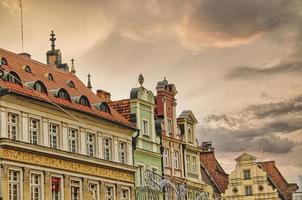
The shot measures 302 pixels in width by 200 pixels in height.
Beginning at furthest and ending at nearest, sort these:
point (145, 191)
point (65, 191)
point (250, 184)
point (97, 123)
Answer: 1. point (250, 184)
2. point (145, 191)
3. point (97, 123)
4. point (65, 191)

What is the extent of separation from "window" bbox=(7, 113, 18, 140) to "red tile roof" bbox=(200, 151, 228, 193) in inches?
1488

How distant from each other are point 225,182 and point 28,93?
132 ft

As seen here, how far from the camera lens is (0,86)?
4281 cm

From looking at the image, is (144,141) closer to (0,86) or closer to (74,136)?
(74,136)

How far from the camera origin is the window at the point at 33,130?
4472cm

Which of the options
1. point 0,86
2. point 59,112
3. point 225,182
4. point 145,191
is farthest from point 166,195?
point 225,182

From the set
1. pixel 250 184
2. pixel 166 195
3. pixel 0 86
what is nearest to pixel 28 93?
pixel 0 86

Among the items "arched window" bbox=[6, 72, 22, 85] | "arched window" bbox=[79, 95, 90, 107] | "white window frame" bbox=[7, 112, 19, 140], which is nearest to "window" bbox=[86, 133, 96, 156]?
"arched window" bbox=[79, 95, 90, 107]

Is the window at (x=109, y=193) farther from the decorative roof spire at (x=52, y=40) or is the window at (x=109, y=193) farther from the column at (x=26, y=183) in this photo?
the decorative roof spire at (x=52, y=40)

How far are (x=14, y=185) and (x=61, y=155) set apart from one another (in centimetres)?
401

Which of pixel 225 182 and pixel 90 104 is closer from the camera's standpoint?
pixel 90 104

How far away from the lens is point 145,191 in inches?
2146

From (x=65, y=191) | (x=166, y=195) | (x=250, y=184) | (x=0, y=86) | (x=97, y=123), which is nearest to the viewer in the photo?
(x=0, y=86)

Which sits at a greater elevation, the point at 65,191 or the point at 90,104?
the point at 90,104
